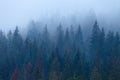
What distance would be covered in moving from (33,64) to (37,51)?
10.5 m

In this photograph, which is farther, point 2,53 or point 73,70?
point 2,53

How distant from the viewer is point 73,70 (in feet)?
296

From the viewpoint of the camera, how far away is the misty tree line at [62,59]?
87.7 metres

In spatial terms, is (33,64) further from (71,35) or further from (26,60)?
(71,35)

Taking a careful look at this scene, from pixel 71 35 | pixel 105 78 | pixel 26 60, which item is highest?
pixel 71 35

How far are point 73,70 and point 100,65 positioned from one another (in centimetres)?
818

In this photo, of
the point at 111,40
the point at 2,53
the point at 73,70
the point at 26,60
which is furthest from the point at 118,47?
the point at 2,53

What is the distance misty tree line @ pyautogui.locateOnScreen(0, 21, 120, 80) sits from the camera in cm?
8769

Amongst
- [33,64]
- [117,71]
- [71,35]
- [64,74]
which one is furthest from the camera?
[71,35]

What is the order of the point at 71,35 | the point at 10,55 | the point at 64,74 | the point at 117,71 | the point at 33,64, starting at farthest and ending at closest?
the point at 71,35 < the point at 10,55 < the point at 33,64 < the point at 64,74 < the point at 117,71

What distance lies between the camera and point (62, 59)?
10556 centimetres

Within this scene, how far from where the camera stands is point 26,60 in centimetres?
11106

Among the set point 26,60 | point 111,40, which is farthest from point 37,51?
point 111,40

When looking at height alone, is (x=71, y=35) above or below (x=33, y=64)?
above
